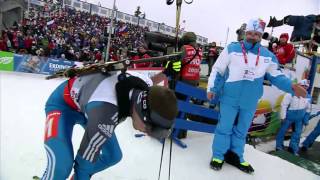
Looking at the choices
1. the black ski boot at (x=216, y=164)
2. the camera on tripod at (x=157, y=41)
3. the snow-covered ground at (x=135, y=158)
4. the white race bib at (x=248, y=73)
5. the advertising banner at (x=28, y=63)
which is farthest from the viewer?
the advertising banner at (x=28, y=63)

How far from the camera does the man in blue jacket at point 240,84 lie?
372cm

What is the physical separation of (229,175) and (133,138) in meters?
1.53

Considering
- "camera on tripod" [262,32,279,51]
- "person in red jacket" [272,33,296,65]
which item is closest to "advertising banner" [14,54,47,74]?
"camera on tripod" [262,32,279,51]

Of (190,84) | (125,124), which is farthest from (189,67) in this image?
(125,124)

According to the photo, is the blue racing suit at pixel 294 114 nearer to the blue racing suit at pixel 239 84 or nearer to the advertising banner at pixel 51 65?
the blue racing suit at pixel 239 84

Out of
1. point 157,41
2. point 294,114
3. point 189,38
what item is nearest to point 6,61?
point 189,38

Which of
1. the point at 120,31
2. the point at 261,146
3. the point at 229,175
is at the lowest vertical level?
the point at 261,146

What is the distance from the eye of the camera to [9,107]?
218 inches

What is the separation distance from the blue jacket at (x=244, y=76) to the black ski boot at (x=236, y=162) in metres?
0.66

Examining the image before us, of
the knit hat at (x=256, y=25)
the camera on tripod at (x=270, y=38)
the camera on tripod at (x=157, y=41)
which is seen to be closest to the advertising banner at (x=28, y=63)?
the camera on tripod at (x=270, y=38)

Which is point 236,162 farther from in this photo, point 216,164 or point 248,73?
point 248,73

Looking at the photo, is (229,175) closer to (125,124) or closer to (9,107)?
(125,124)

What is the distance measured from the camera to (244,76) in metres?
3.71

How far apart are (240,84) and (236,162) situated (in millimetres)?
981
